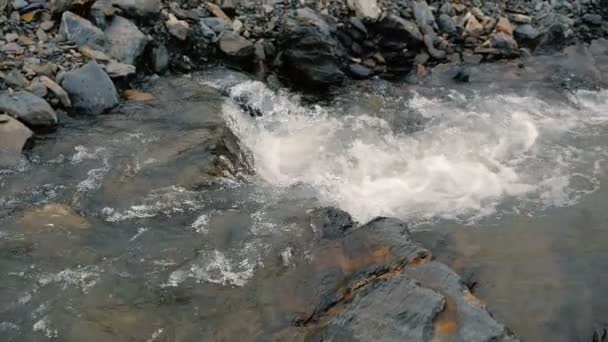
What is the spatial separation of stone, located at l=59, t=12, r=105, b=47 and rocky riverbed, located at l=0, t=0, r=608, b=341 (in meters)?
0.02

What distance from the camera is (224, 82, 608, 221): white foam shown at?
6199 mm

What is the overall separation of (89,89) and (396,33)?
4.53 m

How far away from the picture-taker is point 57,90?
21.8 feet

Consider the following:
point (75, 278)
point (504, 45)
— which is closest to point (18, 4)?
point (75, 278)

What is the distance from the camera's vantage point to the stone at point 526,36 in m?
9.96

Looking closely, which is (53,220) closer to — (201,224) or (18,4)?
(201,224)

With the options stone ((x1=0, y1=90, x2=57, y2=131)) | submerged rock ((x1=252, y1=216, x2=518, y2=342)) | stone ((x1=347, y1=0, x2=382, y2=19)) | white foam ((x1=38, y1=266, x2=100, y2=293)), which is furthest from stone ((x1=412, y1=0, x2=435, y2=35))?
white foam ((x1=38, y1=266, x2=100, y2=293))

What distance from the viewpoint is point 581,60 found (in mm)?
9719

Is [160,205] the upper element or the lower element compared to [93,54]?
lower

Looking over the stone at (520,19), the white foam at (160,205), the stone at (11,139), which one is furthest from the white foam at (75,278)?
the stone at (520,19)

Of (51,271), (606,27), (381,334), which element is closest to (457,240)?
(381,334)

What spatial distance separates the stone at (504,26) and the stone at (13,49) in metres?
7.12

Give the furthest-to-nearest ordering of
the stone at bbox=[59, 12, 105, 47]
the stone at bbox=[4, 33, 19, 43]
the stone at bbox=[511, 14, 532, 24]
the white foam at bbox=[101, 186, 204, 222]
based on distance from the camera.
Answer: the stone at bbox=[511, 14, 532, 24]
the stone at bbox=[59, 12, 105, 47]
the stone at bbox=[4, 33, 19, 43]
the white foam at bbox=[101, 186, 204, 222]

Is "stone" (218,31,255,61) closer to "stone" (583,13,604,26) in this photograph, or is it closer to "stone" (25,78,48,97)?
"stone" (25,78,48,97)
